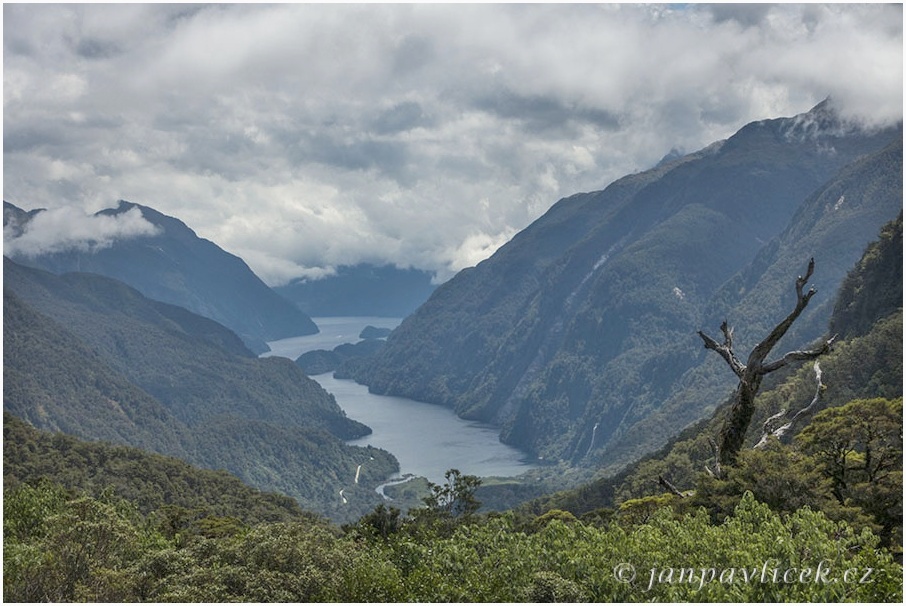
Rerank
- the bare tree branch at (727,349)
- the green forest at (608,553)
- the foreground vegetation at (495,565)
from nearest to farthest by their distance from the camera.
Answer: the foreground vegetation at (495,565), the green forest at (608,553), the bare tree branch at (727,349)

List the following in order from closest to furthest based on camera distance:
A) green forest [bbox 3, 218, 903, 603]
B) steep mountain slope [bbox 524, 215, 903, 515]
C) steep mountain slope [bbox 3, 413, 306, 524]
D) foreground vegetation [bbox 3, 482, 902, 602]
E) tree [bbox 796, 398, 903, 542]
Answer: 1. foreground vegetation [bbox 3, 482, 902, 602]
2. green forest [bbox 3, 218, 903, 603]
3. tree [bbox 796, 398, 903, 542]
4. steep mountain slope [bbox 524, 215, 903, 515]
5. steep mountain slope [bbox 3, 413, 306, 524]

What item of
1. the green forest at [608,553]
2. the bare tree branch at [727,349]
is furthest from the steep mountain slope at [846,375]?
the bare tree branch at [727,349]

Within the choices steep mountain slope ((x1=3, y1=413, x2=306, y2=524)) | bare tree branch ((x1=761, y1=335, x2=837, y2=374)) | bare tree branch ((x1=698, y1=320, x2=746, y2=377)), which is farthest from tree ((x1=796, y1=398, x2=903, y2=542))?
steep mountain slope ((x1=3, y1=413, x2=306, y2=524))

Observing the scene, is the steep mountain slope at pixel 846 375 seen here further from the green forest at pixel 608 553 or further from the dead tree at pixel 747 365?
the green forest at pixel 608 553

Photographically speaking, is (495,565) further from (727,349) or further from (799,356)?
(799,356)

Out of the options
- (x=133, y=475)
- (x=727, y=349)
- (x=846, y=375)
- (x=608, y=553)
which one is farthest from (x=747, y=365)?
(x=133, y=475)

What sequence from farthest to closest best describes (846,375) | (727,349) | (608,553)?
(846,375), (727,349), (608,553)

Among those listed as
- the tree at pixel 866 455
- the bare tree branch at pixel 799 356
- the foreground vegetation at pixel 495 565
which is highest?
the bare tree branch at pixel 799 356

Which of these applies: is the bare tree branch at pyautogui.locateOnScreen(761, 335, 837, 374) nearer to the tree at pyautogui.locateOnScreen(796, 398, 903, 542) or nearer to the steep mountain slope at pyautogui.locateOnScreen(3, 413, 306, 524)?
the tree at pyautogui.locateOnScreen(796, 398, 903, 542)

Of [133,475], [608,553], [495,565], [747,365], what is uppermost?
[747,365]
